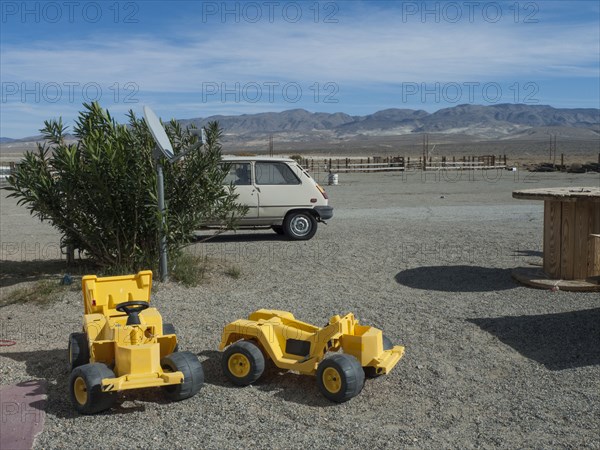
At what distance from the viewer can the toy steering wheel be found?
5.85m

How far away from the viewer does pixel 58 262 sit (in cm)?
1139

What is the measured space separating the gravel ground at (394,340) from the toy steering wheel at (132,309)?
1.89 feet

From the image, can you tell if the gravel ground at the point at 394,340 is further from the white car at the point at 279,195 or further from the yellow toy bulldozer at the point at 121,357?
the white car at the point at 279,195

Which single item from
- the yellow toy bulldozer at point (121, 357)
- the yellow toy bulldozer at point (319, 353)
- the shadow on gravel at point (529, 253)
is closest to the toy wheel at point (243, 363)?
the yellow toy bulldozer at point (319, 353)

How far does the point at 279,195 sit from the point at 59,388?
8712 mm

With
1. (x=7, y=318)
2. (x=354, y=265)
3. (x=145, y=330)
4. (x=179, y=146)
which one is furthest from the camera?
(x=354, y=265)

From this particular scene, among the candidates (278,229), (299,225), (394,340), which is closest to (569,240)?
(394,340)

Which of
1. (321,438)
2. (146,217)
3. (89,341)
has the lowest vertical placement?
(321,438)

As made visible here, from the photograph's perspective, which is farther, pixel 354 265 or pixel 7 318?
pixel 354 265

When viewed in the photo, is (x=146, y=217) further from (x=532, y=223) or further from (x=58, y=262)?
(x=532, y=223)

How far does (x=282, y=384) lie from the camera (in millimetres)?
5992

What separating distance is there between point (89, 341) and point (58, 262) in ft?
19.1

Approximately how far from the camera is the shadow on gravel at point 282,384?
5.64m

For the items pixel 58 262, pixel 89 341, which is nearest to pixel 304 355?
pixel 89 341
